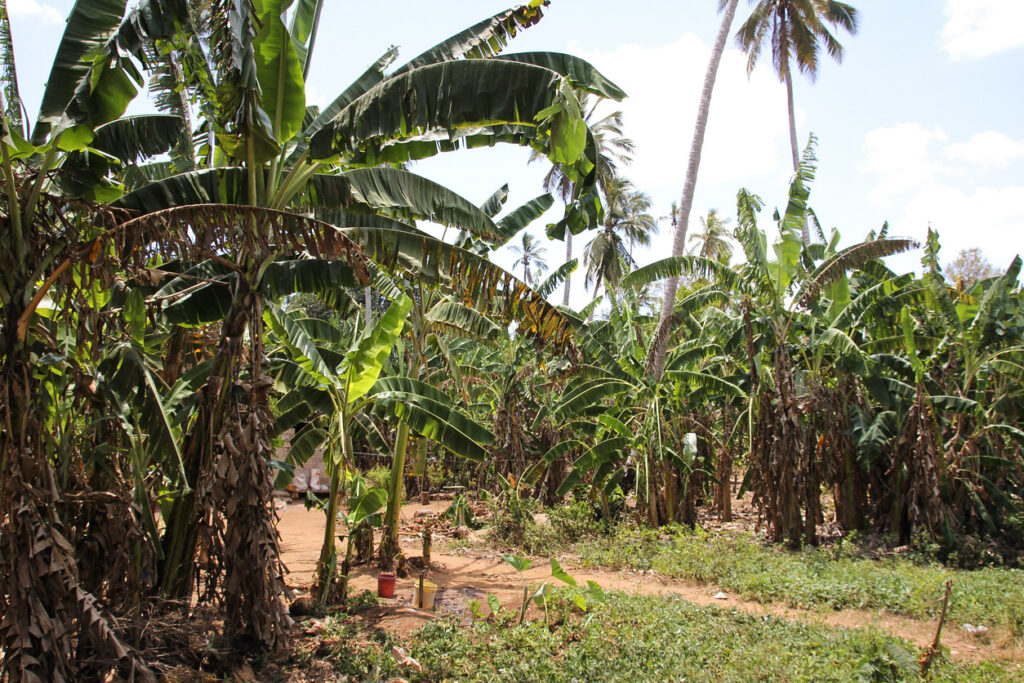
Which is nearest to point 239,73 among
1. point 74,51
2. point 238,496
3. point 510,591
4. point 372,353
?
point 74,51

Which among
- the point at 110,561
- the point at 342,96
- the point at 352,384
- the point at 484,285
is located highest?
the point at 342,96

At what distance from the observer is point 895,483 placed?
1163 centimetres

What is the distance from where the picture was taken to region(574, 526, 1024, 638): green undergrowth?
7.67 meters

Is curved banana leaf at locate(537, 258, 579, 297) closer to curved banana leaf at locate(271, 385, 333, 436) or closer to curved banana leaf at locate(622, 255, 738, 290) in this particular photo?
curved banana leaf at locate(622, 255, 738, 290)

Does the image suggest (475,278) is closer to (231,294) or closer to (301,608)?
(231,294)

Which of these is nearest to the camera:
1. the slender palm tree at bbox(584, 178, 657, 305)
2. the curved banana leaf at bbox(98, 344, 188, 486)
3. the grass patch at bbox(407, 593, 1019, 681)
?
the grass patch at bbox(407, 593, 1019, 681)

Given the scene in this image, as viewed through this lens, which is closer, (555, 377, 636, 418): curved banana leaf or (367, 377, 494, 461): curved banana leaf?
(367, 377, 494, 461): curved banana leaf

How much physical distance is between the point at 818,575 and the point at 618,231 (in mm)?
24314

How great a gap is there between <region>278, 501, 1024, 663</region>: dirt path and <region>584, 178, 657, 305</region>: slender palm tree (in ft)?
65.3

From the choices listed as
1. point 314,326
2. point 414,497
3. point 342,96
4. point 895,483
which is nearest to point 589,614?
point 314,326

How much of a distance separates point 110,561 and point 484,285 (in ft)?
12.2

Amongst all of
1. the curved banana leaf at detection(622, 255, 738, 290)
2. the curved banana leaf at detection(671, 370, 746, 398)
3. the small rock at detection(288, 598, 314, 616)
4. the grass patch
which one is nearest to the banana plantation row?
the small rock at detection(288, 598, 314, 616)

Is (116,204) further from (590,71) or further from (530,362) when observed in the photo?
(530,362)

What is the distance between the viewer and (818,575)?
9102mm
